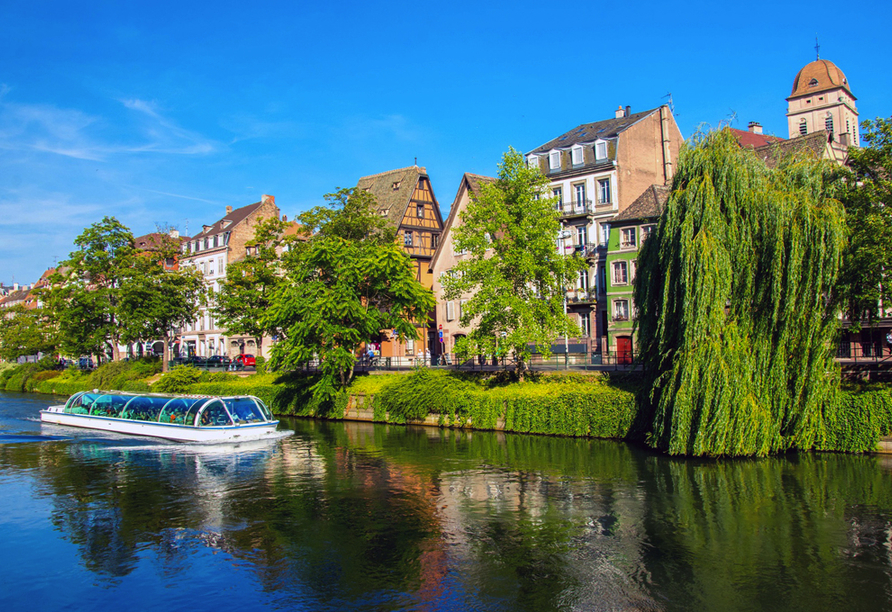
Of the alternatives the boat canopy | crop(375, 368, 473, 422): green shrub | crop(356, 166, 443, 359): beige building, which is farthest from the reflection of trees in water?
crop(356, 166, 443, 359): beige building

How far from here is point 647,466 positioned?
24.7 m

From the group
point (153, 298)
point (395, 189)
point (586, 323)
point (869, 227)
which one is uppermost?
point (395, 189)

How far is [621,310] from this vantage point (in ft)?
153

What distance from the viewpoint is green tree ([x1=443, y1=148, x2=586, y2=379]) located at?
3509 centimetres

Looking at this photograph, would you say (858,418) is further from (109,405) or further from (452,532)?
(109,405)

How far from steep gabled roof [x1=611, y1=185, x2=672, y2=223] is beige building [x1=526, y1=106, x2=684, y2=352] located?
5.49 feet

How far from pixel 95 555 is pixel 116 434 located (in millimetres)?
22499

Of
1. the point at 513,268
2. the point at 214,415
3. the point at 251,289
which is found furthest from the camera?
the point at 251,289

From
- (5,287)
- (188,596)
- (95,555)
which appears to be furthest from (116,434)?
(5,287)

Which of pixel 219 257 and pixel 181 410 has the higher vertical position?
pixel 219 257

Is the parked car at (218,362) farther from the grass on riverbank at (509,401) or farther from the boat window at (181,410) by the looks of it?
the boat window at (181,410)

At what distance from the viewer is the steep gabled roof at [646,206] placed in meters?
44.7

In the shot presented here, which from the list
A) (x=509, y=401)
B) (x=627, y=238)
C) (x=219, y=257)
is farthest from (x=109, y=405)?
(x=219, y=257)

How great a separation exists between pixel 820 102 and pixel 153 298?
7578cm
